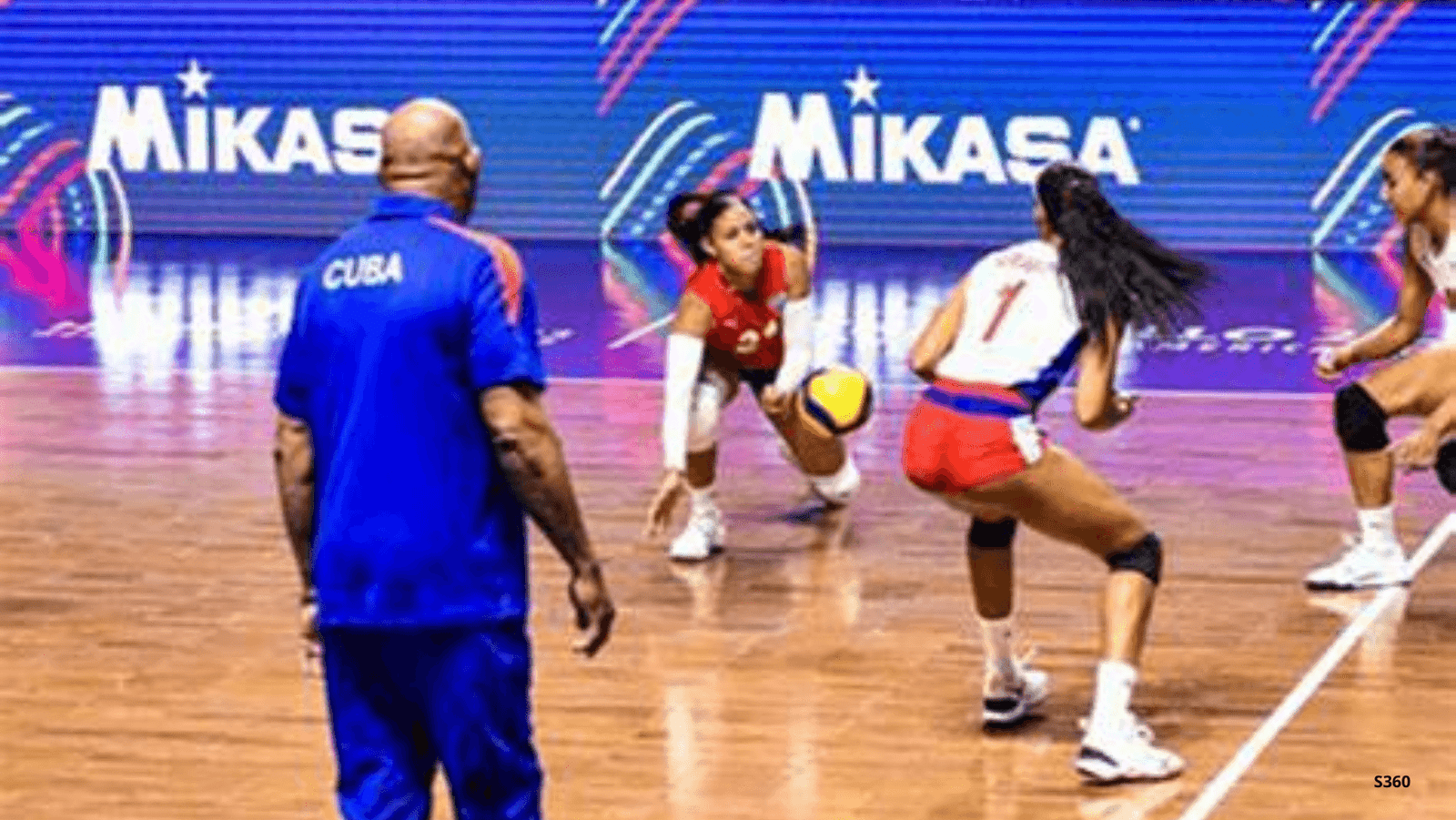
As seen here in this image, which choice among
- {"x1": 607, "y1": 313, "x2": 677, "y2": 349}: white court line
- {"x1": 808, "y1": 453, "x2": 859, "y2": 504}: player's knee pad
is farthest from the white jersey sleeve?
{"x1": 607, "y1": 313, "x2": 677, "y2": 349}: white court line

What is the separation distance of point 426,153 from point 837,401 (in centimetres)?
604

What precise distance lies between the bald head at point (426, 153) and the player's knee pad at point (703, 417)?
6006 millimetres

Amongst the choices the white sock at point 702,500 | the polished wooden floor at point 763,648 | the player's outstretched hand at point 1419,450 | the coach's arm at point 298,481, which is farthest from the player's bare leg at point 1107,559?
the coach's arm at point 298,481

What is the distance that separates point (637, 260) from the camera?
22.1m

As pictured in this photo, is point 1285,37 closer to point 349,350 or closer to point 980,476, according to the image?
point 980,476

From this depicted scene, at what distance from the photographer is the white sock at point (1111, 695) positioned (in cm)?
1041

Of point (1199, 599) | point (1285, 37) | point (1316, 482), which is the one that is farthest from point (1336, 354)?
point (1285, 37)

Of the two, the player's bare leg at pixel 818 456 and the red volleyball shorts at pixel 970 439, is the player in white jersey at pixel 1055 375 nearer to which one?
the red volleyball shorts at pixel 970 439

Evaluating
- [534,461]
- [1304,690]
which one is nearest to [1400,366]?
[1304,690]

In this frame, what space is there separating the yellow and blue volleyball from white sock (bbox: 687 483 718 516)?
19.2 inches

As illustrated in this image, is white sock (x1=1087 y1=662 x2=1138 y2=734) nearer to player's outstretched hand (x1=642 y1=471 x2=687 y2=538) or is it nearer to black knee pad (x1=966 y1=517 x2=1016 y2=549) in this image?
black knee pad (x1=966 y1=517 x2=1016 y2=549)

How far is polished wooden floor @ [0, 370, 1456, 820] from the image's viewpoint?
1034 cm

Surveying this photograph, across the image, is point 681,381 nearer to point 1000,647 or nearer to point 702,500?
point 702,500

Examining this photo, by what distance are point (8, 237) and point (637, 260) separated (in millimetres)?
4262
